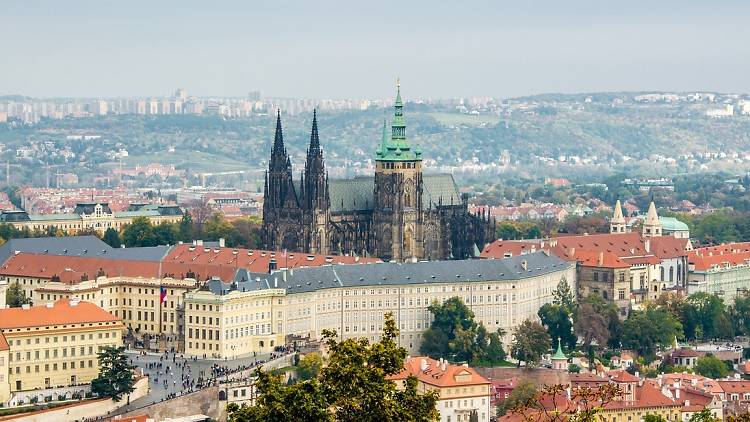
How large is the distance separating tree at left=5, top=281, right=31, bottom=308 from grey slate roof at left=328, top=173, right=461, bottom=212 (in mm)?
30343

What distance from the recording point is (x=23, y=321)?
10600 centimetres

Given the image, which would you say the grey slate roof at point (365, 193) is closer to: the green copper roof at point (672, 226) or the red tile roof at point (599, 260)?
the red tile roof at point (599, 260)

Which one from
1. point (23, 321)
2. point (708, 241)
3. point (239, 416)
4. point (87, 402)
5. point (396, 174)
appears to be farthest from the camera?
point (708, 241)

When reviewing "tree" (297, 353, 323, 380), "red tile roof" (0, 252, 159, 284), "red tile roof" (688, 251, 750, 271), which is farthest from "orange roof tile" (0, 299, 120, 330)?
"red tile roof" (688, 251, 750, 271)

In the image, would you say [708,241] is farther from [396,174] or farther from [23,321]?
[23,321]

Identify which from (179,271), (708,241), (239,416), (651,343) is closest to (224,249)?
(179,271)

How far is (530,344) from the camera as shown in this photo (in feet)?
390

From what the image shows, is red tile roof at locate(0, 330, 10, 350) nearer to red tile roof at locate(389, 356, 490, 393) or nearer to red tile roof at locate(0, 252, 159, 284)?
red tile roof at locate(389, 356, 490, 393)

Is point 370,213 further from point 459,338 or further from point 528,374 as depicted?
point 528,374

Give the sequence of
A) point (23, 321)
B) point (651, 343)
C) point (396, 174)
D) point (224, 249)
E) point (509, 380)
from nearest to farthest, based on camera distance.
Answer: point (23, 321) → point (509, 380) → point (651, 343) → point (224, 249) → point (396, 174)

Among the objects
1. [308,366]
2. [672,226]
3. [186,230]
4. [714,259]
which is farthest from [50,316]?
[672,226]

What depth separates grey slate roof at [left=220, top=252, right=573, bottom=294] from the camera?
122081 millimetres

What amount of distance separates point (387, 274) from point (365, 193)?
25.3 metres

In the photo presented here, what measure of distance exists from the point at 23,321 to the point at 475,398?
21996 millimetres
